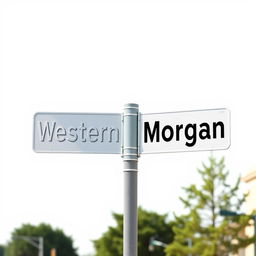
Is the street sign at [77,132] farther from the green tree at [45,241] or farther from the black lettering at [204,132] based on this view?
the green tree at [45,241]

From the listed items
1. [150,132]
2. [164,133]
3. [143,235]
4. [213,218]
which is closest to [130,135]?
[150,132]

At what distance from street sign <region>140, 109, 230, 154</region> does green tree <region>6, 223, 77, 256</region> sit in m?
95.5

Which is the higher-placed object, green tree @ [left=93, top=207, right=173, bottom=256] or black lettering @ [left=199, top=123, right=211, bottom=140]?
green tree @ [left=93, top=207, right=173, bottom=256]

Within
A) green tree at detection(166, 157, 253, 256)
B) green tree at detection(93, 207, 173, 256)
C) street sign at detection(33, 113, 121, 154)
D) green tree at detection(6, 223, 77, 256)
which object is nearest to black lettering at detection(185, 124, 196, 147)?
street sign at detection(33, 113, 121, 154)

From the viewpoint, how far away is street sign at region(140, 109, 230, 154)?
4.58m

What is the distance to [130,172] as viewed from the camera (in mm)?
4609

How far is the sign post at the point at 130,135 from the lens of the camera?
4.57 m

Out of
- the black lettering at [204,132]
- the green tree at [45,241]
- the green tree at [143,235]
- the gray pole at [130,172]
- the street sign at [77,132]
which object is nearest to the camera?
the gray pole at [130,172]

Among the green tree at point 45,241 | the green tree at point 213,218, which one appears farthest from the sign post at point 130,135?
the green tree at point 45,241

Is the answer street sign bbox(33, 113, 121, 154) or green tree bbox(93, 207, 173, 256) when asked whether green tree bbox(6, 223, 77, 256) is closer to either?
green tree bbox(93, 207, 173, 256)

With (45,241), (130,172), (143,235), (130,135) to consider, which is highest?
(45,241)

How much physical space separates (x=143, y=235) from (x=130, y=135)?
7463cm

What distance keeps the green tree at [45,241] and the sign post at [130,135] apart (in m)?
95.3

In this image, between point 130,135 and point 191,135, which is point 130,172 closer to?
point 130,135
